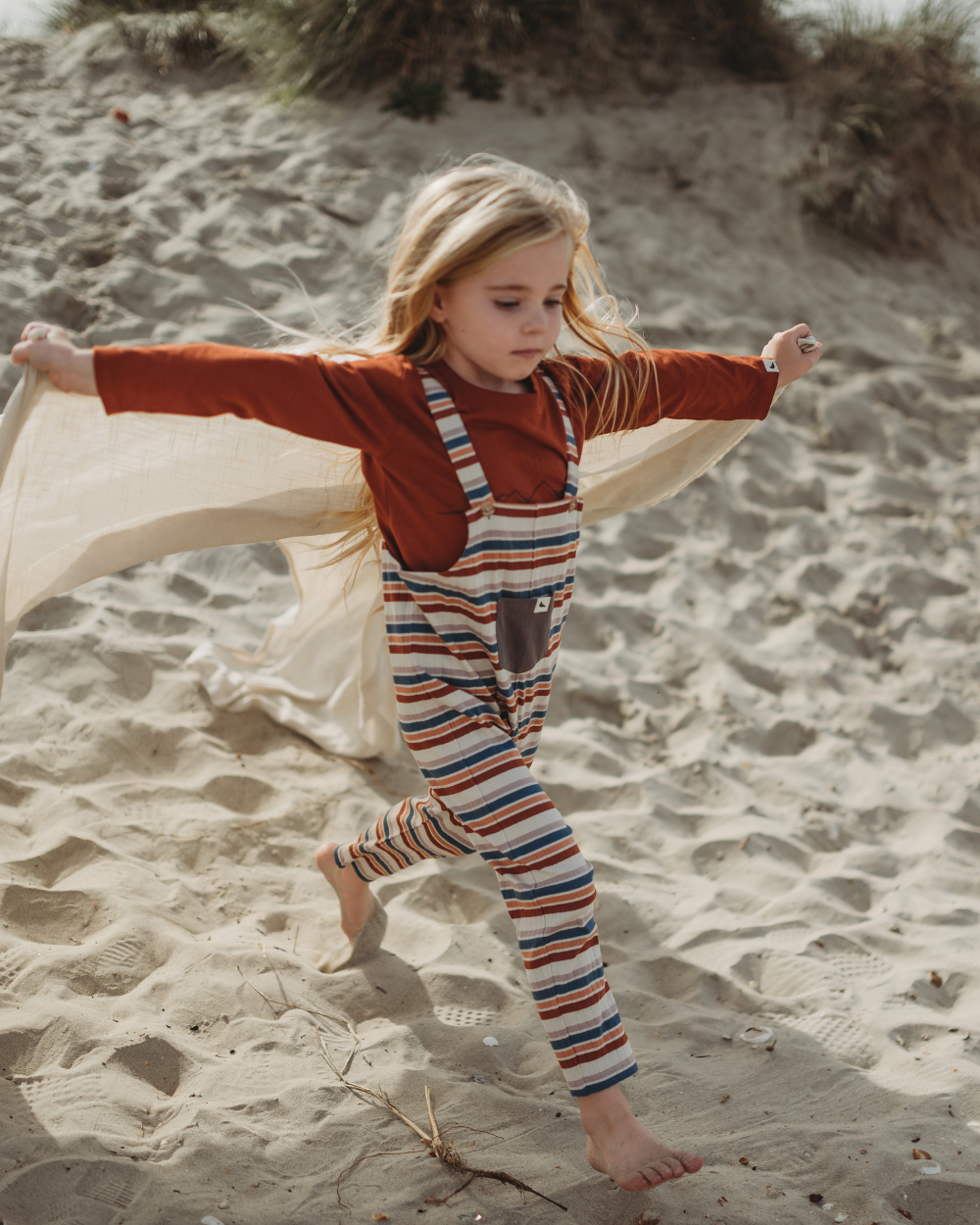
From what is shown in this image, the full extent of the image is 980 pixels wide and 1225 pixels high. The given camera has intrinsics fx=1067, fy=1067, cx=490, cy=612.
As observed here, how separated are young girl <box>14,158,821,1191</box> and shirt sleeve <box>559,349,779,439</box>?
8cm

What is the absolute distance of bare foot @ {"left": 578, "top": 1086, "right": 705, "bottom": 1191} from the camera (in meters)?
1.84

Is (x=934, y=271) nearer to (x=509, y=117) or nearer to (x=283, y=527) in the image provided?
(x=509, y=117)

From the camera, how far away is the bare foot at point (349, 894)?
258 centimetres

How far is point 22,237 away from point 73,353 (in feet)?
12.9

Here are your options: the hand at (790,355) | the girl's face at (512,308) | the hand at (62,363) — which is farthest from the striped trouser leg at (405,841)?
the hand at (790,355)

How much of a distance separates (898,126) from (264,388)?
6.74 m

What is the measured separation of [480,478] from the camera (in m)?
1.93

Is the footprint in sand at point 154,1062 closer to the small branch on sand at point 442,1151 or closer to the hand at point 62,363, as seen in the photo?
the small branch on sand at point 442,1151

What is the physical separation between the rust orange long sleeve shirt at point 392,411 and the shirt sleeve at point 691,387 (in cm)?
1

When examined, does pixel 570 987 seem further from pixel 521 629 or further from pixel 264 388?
pixel 264 388

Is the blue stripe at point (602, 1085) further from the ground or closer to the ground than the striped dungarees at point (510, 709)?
closer to the ground

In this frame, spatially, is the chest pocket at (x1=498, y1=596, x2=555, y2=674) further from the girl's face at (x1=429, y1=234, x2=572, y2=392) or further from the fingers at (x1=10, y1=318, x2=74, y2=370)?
the fingers at (x1=10, y1=318, x2=74, y2=370)

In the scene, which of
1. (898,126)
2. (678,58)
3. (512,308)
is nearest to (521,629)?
(512,308)

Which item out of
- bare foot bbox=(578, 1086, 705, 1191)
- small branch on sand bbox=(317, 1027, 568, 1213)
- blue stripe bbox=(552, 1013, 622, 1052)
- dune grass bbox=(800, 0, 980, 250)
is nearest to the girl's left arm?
blue stripe bbox=(552, 1013, 622, 1052)
